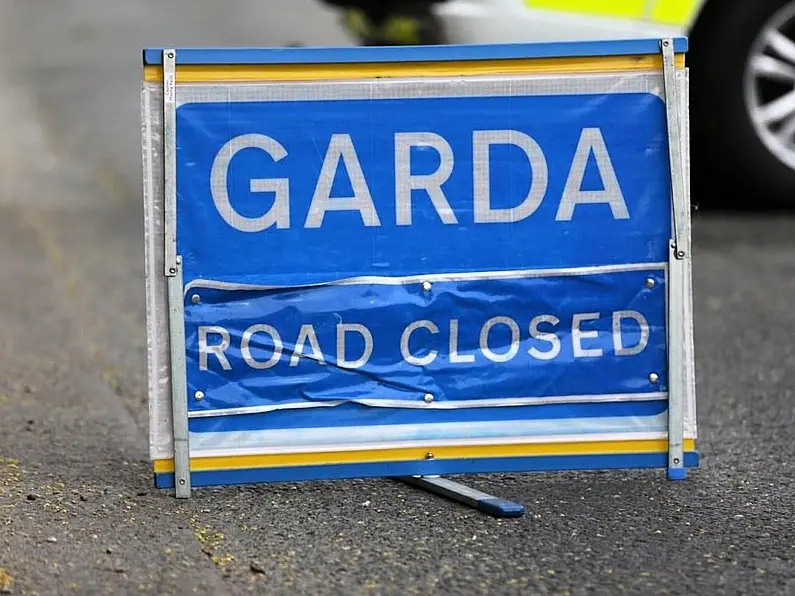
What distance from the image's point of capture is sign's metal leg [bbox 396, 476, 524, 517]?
12.8 ft

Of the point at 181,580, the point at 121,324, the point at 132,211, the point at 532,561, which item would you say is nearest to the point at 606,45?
the point at 532,561

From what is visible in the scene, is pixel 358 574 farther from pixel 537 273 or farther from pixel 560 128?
pixel 560 128

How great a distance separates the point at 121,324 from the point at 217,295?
240 centimetres

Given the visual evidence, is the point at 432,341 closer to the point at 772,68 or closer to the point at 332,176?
the point at 332,176

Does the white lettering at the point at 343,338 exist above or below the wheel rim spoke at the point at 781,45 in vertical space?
below

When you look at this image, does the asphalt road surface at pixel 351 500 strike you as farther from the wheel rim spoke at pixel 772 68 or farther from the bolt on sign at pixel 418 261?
the wheel rim spoke at pixel 772 68

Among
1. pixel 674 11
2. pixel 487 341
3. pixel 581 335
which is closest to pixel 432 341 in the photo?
pixel 487 341

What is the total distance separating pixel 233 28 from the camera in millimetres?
13680

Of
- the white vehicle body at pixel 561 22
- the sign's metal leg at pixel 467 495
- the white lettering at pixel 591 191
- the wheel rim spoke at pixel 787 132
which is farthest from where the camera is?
the wheel rim spoke at pixel 787 132

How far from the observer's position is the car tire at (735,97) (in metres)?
7.45

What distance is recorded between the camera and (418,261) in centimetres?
411

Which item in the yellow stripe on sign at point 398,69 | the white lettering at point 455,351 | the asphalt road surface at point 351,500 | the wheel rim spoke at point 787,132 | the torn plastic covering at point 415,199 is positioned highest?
the wheel rim spoke at point 787,132

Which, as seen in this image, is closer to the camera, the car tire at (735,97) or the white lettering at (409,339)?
the white lettering at (409,339)

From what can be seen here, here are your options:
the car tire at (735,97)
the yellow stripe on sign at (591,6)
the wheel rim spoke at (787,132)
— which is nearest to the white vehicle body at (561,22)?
the yellow stripe on sign at (591,6)
